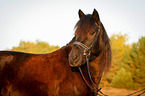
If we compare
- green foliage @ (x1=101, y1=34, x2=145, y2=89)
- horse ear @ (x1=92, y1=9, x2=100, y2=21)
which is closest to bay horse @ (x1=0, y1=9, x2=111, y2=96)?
horse ear @ (x1=92, y1=9, x2=100, y2=21)

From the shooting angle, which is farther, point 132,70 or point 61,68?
point 132,70

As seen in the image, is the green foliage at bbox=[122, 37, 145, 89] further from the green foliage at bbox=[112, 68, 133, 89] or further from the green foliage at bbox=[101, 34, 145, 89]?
the green foliage at bbox=[112, 68, 133, 89]

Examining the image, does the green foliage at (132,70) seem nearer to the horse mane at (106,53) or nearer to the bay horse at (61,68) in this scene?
the horse mane at (106,53)

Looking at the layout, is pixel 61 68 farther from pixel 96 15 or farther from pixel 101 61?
pixel 96 15

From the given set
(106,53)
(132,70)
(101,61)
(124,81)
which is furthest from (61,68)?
(132,70)

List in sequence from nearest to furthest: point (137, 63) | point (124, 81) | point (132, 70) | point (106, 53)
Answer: point (106, 53) → point (124, 81) → point (137, 63) → point (132, 70)

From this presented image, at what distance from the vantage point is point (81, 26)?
116 inches

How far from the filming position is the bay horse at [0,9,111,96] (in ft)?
8.92

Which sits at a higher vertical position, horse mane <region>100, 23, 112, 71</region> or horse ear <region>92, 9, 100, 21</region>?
horse ear <region>92, 9, 100, 21</region>

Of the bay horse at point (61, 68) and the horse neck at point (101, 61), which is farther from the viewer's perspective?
the horse neck at point (101, 61)

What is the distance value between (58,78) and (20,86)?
0.92 m

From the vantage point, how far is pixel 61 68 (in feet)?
9.43

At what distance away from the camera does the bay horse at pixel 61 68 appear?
8.92 ft

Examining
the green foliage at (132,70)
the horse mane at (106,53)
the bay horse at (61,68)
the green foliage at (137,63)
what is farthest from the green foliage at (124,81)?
the bay horse at (61,68)
